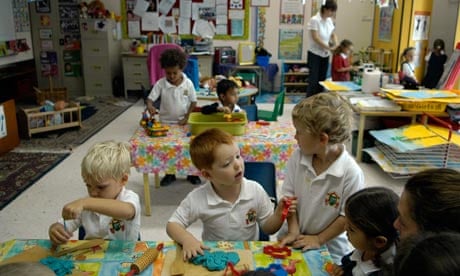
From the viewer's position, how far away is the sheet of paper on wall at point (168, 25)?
291 inches

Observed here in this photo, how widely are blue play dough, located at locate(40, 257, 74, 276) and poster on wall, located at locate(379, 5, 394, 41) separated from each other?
21.2 ft

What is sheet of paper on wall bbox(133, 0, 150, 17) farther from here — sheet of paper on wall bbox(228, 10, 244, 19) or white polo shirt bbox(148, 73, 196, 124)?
white polo shirt bbox(148, 73, 196, 124)

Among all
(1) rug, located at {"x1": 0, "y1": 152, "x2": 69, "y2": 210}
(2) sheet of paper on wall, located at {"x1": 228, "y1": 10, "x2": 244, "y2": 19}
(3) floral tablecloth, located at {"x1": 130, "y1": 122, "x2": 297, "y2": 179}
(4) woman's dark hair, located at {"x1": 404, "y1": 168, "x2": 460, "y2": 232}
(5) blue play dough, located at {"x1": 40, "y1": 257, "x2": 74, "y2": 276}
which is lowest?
(1) rug, located at {"x1": 0, "y1": 152, "x2": 69, "y2": 210}

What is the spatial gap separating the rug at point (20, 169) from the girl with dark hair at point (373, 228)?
2777mm

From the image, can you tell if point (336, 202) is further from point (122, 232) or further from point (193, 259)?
point (122, 232)

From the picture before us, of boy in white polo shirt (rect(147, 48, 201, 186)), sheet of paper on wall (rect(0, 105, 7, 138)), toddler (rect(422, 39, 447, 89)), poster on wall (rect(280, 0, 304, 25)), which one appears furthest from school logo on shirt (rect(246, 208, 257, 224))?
poster on wall (rect(280, 0, 304, 25))

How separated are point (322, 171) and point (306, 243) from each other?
0.88 feet

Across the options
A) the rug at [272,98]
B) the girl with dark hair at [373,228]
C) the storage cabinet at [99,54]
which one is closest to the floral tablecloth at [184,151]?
the girl with dark hair at [373,228]

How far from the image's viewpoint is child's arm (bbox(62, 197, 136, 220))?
121cm

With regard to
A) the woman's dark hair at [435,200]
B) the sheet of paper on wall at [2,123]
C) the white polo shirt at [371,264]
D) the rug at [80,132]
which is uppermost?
the woman's dark hair at [435,200]

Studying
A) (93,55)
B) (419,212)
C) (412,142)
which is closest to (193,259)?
(419,212)

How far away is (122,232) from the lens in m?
1.46

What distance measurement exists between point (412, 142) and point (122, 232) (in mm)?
2575

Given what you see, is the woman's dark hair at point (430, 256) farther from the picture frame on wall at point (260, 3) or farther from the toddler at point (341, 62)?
the picture frame on wall at point (260, 3)
